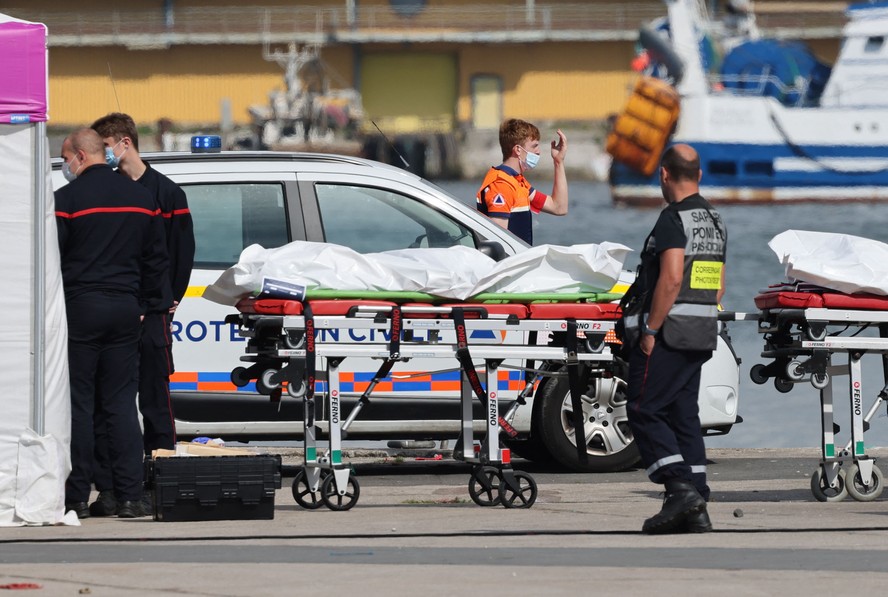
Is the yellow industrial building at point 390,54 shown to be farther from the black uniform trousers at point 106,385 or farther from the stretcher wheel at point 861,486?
the black uniform trousers at point 106,385

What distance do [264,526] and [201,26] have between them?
69.2 m

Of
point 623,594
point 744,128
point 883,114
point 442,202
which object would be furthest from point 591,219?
point 623,594

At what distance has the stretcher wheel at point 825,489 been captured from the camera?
8.48m

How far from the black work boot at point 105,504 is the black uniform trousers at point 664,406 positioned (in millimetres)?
2420

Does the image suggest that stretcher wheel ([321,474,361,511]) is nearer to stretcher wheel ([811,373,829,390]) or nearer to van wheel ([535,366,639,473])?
van wheel ([535,366,639,473])

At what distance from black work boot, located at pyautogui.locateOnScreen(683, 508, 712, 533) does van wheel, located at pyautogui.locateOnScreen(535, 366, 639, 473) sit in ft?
8.51

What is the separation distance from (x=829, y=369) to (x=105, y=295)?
11.1ft

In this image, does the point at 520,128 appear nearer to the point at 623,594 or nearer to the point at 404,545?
the point at 404,545

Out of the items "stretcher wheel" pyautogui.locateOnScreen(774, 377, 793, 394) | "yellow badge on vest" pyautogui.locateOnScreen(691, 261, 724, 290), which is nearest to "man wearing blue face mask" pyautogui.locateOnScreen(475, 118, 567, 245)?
"stretcher wheel" pyautogui.locateOnScreen(774, 377, 793, 394)

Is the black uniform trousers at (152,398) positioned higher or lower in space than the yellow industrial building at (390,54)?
lower

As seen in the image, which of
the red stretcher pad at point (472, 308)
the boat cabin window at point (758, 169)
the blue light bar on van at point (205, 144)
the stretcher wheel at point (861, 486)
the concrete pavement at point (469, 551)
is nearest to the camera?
the concrete pavement at point (469, 551)

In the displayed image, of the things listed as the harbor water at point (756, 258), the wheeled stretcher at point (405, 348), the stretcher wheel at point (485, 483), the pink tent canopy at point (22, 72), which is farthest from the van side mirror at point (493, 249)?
the harbor water at point (756, 258)

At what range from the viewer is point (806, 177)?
61.3m

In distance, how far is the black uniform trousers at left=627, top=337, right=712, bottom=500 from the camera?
7312mm
